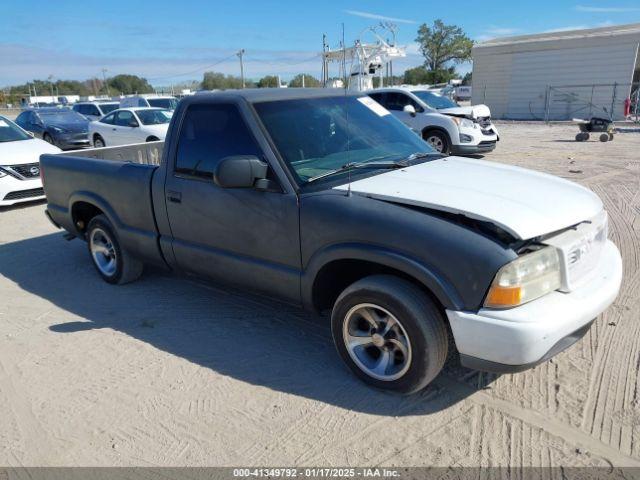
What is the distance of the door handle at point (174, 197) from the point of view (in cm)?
400

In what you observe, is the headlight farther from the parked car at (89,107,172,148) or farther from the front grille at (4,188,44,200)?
the parked car at (89,107,172,148)

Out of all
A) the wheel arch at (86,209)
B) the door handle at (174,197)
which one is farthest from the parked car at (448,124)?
the door handle at (174,197)

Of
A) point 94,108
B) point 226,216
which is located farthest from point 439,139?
point 94,108

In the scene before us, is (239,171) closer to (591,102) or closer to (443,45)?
(591,102)

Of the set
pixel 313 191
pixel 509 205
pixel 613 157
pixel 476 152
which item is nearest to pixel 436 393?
pixel 509 205

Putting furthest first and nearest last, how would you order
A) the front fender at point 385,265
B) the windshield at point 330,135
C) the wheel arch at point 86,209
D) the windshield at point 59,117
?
the windshield at point 59,117, the wheel arch at point 86,209, the windshield at point 330,135, the front fender at point 385,265

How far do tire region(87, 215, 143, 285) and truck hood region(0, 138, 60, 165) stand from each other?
4579 millimetres

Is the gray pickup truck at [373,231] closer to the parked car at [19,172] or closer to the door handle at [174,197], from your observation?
the door handle at [174,197]

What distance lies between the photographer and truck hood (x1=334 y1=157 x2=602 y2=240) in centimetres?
268

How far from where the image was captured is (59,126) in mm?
16609

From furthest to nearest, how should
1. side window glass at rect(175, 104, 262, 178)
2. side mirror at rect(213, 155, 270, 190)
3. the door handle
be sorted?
the door handle, side window glass at rect(175, 104, 262, 178), side mirror at rect(213, 155, 270, 190)

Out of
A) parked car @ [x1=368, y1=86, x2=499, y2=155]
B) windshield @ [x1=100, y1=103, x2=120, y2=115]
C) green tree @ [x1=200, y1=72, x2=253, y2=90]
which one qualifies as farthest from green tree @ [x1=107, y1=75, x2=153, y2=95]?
parked car @ [x1=368, y1=86, x2=499, y2=155]

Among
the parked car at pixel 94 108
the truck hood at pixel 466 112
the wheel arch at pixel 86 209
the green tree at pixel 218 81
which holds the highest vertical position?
the green tree at pixel 218 81

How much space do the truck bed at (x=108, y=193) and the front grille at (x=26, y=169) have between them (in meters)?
3.80
